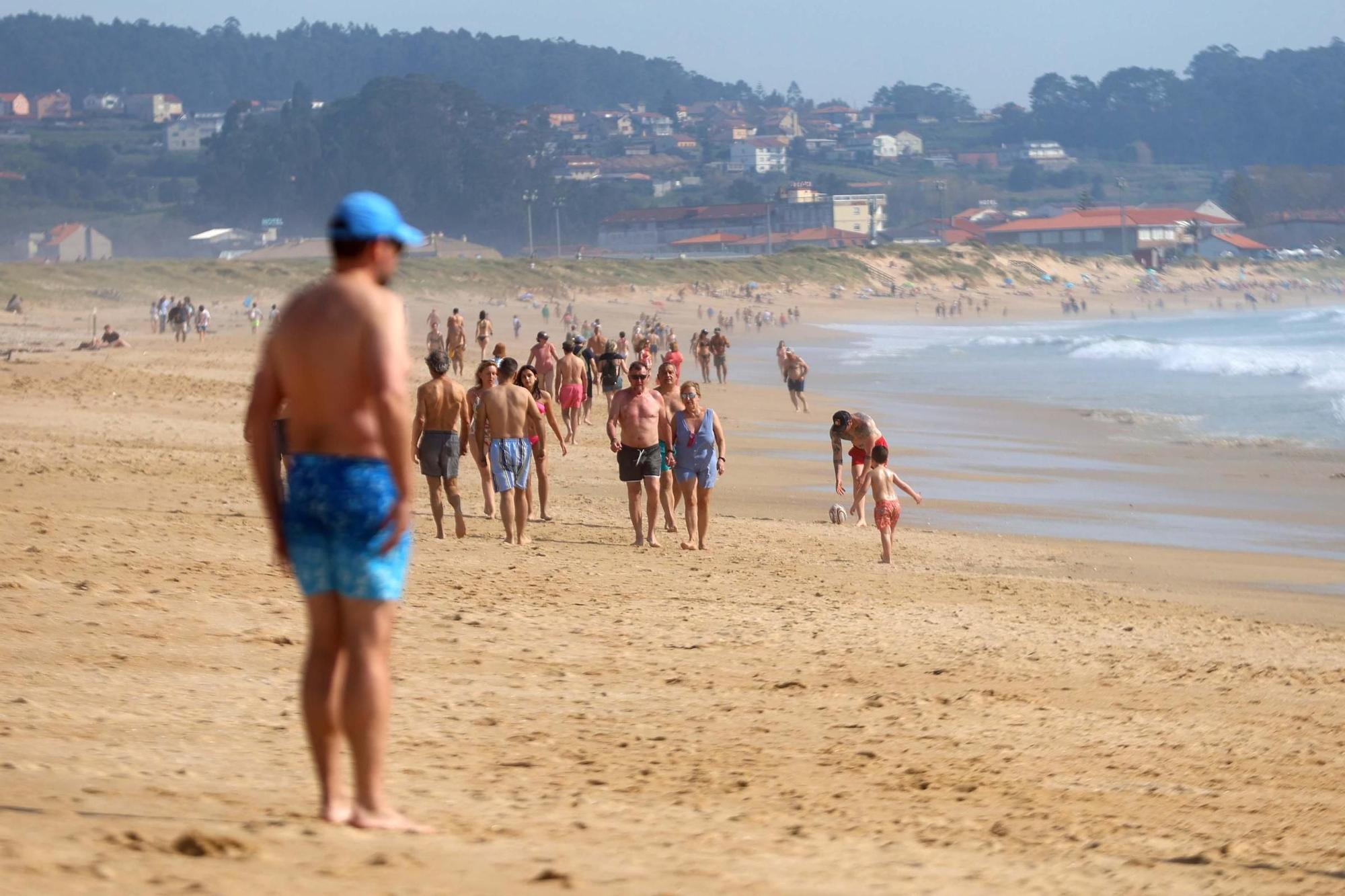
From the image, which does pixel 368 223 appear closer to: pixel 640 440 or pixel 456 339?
pixel 640 440

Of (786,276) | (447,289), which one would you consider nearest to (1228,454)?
(447,289)

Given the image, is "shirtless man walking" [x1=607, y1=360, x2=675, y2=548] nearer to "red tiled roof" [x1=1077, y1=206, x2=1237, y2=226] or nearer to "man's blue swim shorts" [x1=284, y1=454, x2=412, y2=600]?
"man's blue swim shorts" [x1=284, y1=454, x2=412, y2=600]

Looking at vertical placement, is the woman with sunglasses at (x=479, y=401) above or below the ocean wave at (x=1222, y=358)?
above

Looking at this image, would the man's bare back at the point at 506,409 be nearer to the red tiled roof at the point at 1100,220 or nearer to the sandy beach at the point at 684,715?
the sandy beach at the point at 684,715

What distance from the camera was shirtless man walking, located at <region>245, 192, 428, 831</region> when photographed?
3461 mm

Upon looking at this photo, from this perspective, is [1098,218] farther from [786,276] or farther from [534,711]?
[534,711]

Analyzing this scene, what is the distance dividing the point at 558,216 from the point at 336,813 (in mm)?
128111

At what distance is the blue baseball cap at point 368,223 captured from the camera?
139 inches

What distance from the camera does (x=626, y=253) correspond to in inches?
4956

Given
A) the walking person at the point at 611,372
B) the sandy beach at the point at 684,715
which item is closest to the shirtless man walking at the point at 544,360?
the walking person at the point at 611,372

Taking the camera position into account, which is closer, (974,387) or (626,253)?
(974,387)

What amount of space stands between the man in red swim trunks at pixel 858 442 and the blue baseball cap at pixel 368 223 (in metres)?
8.62

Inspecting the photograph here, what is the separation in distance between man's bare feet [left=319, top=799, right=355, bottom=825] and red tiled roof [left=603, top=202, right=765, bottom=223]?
4967 inches

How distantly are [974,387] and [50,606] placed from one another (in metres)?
26.6
